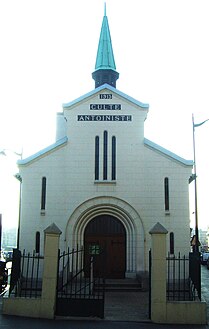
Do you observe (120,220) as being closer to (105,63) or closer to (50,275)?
(50,275)

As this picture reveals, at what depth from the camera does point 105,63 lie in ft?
106

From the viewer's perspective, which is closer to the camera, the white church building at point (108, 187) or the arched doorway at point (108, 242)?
the white church building at point (108, 187)

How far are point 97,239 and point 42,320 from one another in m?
10.7

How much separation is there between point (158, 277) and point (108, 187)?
10.1 metres

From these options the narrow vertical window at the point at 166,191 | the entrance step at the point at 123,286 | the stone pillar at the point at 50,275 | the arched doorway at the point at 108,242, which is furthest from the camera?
the narrow vertical window at the point at 166,191

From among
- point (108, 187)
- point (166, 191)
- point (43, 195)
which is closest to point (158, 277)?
point (108, 187)

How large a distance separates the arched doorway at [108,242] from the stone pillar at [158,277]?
9.46 metres

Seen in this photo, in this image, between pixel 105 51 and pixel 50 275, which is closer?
pixel 50 275

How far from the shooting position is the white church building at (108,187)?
22.8m

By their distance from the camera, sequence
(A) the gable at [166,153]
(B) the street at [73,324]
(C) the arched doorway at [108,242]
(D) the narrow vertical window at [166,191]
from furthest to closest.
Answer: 1. (A) the gable at [166,153]
2. (D) the narrow vertical window at [166,191]
3. (C) the arched doorway at [108,242]
4. (B) the street at [73,324]

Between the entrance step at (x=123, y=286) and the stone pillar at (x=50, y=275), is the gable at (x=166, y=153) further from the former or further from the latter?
the stone pillar at (x=50, y=275)

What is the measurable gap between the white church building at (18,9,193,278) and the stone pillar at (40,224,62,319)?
8.80m

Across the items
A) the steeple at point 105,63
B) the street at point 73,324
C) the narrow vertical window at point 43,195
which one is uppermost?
the steeple at point 105,63

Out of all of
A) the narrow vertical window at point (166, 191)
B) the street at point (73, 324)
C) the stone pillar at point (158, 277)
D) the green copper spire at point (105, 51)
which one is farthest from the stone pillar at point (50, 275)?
the green copper spire at point (105, 51)
